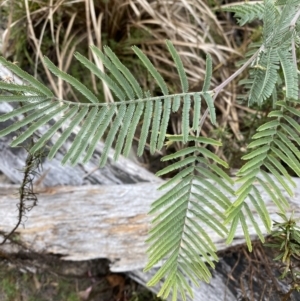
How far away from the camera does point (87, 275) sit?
6.28 ft

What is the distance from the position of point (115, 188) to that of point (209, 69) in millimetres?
860

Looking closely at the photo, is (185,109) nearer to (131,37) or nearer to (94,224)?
(94,224)

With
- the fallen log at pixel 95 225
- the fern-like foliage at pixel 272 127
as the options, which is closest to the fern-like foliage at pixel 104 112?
the fern-like foliage at pixel 272 127

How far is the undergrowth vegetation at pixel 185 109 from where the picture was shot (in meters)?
1.03

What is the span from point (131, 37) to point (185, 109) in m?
1.45

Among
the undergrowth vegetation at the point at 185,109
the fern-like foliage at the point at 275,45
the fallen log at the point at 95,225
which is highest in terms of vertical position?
the fern-like foliage at the point at 275,45

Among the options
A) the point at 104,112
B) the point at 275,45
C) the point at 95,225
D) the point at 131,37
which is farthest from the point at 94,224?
the point at 131,37

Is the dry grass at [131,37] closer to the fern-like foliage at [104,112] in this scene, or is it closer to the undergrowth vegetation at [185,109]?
the undergrowth vegetation at [185,109]

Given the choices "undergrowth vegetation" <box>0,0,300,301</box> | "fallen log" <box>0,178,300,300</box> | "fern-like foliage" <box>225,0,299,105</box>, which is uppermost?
"fern-like foliage" <box>225,0,299,105</box>

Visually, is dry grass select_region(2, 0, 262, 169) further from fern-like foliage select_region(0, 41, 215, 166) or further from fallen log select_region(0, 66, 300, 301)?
fern-like foliage select_region(0, 41, 215, 166)

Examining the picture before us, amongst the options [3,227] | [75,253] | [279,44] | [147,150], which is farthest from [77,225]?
[279,44]

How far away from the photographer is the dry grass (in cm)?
222

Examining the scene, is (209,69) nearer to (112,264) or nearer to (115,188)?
(115,188)

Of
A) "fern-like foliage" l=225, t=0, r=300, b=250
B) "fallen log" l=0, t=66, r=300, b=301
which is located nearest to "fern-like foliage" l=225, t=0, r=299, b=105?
"fern-like foliage" l=225, t=0, r=300, b=250
